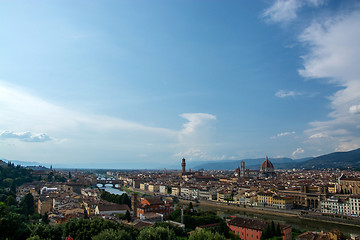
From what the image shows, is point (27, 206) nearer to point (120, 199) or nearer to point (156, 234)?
point (120, 199)

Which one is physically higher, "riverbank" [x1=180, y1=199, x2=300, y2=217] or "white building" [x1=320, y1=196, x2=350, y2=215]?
"white building" [x1=320, y1=196, x2=350, y2=215]

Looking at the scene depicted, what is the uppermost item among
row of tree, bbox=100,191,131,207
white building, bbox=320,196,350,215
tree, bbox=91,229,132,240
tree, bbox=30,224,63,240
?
tree, bbox=91,229,132,240

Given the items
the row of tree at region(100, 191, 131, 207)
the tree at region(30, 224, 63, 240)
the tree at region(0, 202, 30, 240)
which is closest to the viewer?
the tree at region(0, 202, 30, 240)

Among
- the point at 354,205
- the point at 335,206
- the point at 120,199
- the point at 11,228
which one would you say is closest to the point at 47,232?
the point at 11,228

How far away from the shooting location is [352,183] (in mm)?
46344

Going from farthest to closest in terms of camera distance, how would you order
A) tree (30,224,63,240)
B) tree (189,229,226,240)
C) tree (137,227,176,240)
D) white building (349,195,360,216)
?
white building (349,195,360,216), tree (30,224,63,240), tree (137,227,176,240), tree (189,229,226,240)

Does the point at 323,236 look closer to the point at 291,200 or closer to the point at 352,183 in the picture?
the point at 291,200

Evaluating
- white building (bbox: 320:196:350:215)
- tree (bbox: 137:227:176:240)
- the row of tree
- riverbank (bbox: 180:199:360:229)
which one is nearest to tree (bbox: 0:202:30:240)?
tree (bbox: 137:227:176:240)

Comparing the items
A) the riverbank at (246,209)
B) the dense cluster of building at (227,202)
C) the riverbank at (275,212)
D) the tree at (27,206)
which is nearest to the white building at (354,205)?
the dense cluster of building at (227,202)

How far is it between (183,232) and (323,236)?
8.74 meters

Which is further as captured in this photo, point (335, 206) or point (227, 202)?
point (227, 202)

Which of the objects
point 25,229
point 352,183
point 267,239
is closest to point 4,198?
point 25,229

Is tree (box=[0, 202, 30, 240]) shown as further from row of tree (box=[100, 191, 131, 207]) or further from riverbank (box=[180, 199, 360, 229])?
riverbank (box=[180, 199, 360, 229])

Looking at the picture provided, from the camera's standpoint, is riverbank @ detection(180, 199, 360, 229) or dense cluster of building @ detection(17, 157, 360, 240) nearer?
dense cluster of building @ detection(17, 157, 360, 240)
